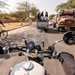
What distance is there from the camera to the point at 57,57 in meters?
6.69

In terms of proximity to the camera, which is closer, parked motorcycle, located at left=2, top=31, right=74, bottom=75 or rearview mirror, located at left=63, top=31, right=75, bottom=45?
parked motorcycle, located at left=2, top=31, right=74, bottom=75

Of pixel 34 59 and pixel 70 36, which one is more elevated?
pixel 34 59

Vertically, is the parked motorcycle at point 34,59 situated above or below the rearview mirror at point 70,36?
above

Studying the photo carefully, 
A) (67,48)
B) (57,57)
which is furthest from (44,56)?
(67,48)

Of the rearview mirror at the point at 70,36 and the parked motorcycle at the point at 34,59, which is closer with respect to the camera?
the parked motorcycle at the point at 34,59

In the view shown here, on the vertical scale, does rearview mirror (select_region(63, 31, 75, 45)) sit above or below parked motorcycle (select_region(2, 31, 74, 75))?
below

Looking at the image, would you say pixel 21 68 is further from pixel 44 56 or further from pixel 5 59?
pixel 5 59

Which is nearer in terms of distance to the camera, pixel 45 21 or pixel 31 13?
pixel 45 21

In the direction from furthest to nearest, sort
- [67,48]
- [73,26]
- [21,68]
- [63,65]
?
[73,26] → [67,48] → [63,65] → [21,68]

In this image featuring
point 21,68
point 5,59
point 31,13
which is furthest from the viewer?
point 31,13

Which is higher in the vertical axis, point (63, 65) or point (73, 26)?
point (63, 65)

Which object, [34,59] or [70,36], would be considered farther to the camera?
[70,36]

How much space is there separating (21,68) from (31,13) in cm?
6541

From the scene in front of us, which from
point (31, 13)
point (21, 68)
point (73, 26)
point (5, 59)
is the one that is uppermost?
point (21, 68)
